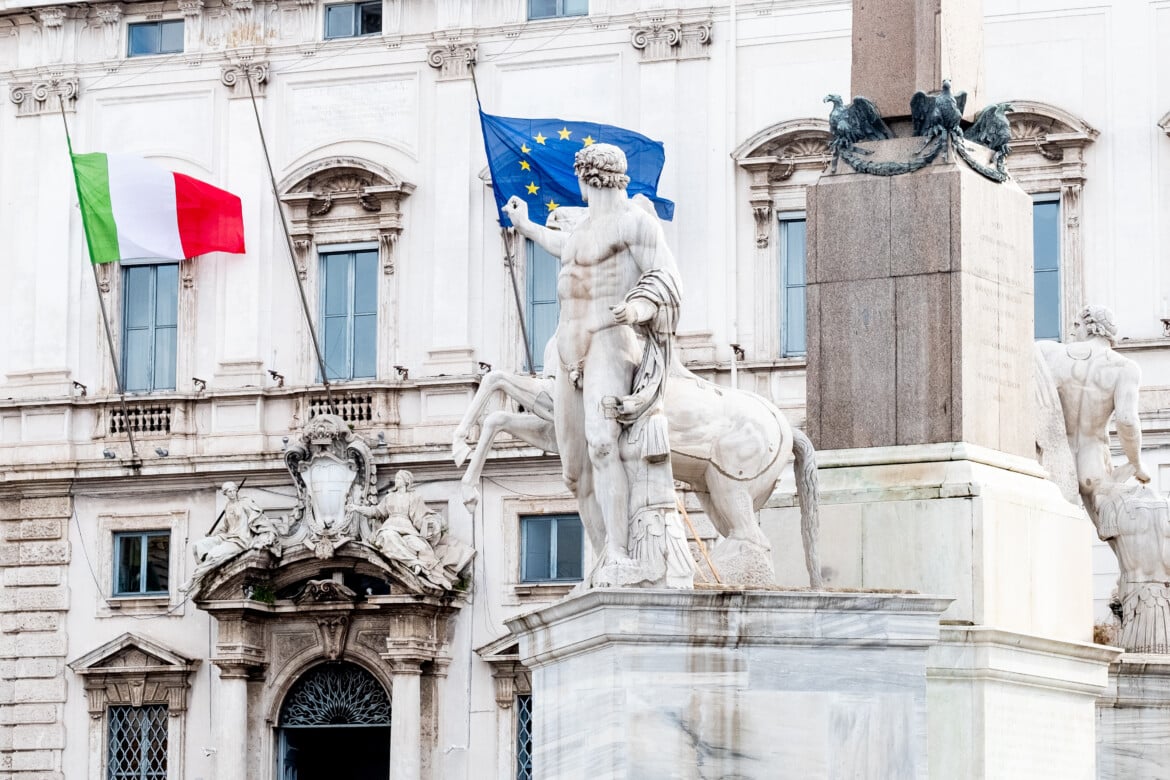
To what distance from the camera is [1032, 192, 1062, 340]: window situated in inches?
1203

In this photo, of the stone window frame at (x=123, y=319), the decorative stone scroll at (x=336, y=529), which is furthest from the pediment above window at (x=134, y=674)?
the stone window frame at (x=123, y=319)

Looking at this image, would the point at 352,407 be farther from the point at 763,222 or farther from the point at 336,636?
the point at 763,222

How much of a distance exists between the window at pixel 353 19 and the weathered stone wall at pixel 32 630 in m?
6.35

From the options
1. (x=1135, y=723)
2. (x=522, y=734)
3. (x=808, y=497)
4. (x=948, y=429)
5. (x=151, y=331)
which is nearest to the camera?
(x=808, y=497)

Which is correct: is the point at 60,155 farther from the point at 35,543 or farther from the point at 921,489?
the point at 921,489

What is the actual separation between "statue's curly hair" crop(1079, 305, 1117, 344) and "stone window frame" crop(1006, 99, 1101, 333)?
15089mm

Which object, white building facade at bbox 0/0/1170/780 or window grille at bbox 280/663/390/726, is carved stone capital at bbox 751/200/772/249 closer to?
white building facade at bbox 0/0/1170/780

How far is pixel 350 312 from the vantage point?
33188 mm

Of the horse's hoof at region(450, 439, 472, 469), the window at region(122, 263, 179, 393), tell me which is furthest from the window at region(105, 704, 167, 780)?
the horse's hoof at region(450, 439, 472, 469)

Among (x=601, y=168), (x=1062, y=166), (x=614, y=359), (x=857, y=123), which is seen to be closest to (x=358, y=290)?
(x=1062, y=166)

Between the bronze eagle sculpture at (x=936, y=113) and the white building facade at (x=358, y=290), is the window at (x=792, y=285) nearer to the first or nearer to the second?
the white building facade at (x=358, y=290)

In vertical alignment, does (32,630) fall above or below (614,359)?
below

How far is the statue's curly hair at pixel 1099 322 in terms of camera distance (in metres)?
15.2

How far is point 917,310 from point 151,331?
21658 mm
